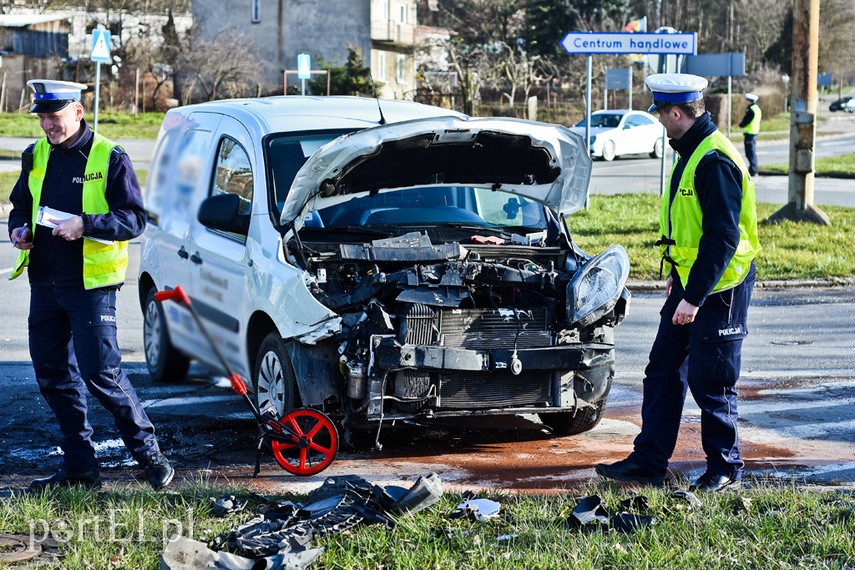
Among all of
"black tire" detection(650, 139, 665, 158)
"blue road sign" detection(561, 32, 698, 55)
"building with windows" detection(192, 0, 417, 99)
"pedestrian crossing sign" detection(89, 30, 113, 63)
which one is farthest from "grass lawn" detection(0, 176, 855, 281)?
"building with windows" detection(192, 0, 417, 99)

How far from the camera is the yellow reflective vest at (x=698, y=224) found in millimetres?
5711

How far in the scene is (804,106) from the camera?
1686cm

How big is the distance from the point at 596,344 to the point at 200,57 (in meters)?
49.1

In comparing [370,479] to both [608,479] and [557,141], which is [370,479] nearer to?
[608,479]

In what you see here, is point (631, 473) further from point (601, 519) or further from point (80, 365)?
point (80, 365)

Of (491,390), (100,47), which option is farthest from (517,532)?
(100,47)

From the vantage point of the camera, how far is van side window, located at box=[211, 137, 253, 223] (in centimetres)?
717

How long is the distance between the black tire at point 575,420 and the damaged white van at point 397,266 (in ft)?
0.04

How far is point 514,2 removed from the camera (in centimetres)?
6556

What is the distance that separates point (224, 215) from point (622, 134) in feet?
97.6

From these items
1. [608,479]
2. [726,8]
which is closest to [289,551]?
→ [608,479]

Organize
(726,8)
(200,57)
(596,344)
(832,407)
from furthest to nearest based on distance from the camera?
(726,8) → (200,57) → (832,407) → (596,344)

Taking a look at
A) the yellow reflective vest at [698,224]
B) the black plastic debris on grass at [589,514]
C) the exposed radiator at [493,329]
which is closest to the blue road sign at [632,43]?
the exposed radiator at [493,329]

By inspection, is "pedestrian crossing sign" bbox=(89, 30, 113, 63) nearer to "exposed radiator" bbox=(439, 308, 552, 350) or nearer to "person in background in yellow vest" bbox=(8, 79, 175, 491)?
"person in background in yellow vest" bbox=(8, 79, 175, 491)
